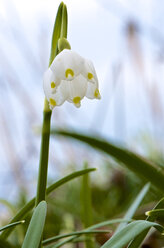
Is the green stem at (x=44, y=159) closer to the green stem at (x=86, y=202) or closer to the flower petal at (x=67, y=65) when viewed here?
the flower petal at (x=67, y=65)

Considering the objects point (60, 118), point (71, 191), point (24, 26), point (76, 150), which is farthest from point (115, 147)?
point (76, 150)

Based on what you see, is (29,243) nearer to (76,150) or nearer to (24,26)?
(24,26)

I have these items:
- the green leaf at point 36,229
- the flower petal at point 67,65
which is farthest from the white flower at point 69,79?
the green leaf at point 36,229

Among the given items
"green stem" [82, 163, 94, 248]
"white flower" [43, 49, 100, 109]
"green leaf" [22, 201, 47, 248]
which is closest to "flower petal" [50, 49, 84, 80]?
"white flower" [43, 49, 100, 109]

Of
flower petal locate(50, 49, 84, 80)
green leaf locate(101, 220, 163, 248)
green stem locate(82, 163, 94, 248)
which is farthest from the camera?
green stem locate(82, 163, 94, 248)

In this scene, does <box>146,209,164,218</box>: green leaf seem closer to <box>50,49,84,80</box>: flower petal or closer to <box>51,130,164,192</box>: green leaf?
<box>51,130,164,192</box>: green leaf

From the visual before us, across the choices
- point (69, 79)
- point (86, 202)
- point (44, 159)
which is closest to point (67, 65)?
point (69, 79)
